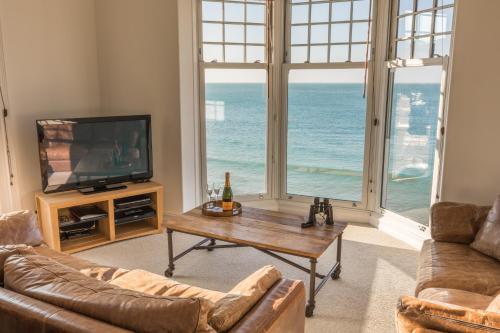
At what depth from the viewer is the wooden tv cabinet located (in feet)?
12.7

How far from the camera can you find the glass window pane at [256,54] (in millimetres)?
4727

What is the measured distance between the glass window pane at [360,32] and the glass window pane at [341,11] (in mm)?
122

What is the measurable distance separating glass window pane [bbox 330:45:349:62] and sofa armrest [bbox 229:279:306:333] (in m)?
3.14

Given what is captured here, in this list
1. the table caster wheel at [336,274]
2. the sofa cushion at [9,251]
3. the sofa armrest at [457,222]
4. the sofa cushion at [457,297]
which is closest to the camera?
the sofa cushion at [9,251]

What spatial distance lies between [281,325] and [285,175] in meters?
3.31

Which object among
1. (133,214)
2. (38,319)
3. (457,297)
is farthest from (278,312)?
(133,214)

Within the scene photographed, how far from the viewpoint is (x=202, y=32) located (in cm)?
455

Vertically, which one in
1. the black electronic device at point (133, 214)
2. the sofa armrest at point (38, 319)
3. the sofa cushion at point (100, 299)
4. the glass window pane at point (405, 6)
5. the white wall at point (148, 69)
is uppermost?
the glass window pane at point (405, 6)

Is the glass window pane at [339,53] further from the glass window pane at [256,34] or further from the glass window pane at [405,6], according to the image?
the glass window pane at [256,34]

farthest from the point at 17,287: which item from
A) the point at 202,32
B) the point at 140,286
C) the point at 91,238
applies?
the point at 202,32

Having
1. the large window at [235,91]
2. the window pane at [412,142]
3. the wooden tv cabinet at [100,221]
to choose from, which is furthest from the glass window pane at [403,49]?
the wooden tv cabinet at [100,221]

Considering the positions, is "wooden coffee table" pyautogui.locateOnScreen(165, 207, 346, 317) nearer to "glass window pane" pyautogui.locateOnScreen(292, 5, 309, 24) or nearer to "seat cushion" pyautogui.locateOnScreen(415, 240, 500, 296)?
"seat cushion" pyautogui.locateOnScreen(415, 240, 500, 296)

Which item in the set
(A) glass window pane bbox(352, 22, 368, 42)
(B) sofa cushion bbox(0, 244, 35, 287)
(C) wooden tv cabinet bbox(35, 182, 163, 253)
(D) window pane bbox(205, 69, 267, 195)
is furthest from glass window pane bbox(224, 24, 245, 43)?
(B) sofa cushion bbox(0, 244, 35, 287)

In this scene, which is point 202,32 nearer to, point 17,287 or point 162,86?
point 162,86
